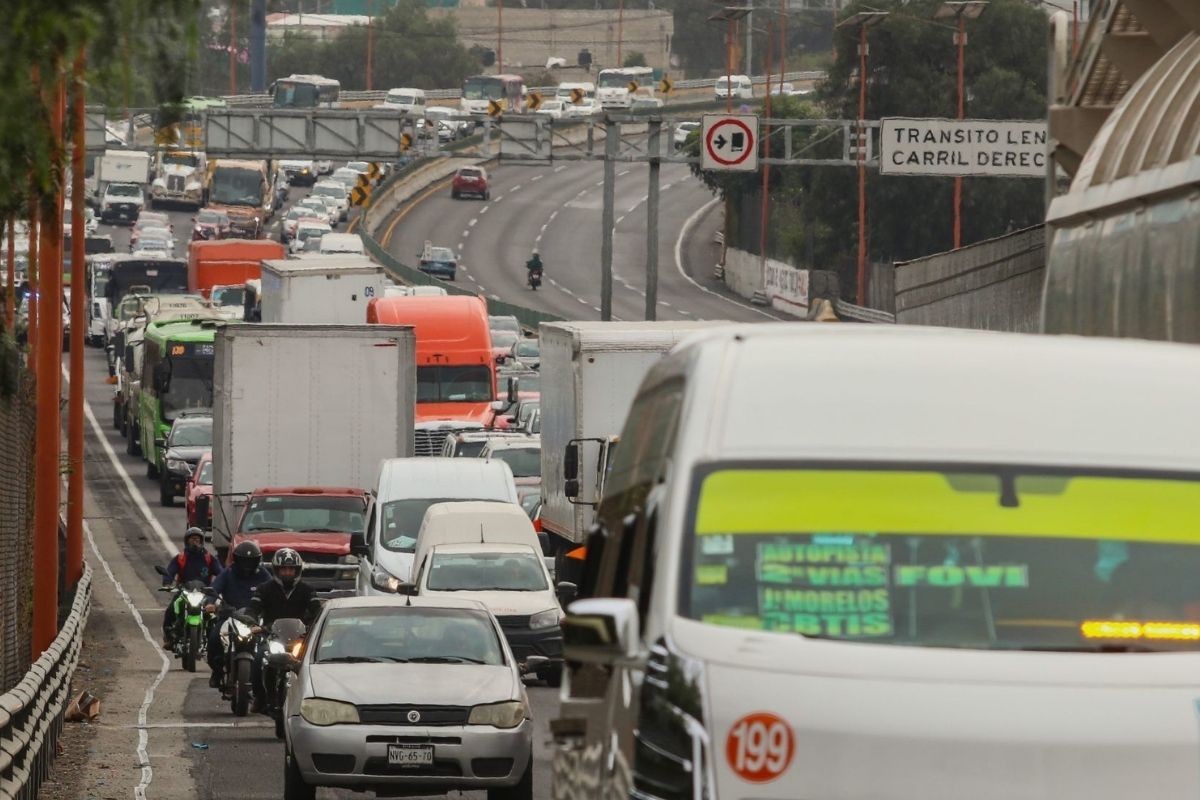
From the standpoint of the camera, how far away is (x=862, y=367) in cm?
704

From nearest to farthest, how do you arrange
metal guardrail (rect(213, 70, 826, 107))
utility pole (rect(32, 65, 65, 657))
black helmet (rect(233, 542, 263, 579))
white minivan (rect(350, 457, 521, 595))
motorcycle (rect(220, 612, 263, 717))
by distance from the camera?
motorcycle (rect(220, 612, 263, 717)) → black helmet (rect(233, 542, 263, 579)) → utility pole (rect(32, 65, 65, 657)) → white minivan (rect(350, 457, 521, 595)) → metal guardrail (rect(213, 70, 826, 107))

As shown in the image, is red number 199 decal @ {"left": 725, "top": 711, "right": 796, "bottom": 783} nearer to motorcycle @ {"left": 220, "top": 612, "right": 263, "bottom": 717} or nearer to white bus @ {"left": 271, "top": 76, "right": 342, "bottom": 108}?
motorcycle @ {"left": 220, "top": 612, "right": 263, "bottom": 717}

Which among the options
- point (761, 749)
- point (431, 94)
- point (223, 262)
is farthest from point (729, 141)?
point (431, 94)

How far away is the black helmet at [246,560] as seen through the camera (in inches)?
885

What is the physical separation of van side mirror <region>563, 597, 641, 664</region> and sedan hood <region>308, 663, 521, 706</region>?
30.0ft

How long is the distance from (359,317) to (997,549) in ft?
158


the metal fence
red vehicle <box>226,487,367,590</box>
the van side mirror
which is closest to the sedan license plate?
the metal fence

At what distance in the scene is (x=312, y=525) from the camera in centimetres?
3222

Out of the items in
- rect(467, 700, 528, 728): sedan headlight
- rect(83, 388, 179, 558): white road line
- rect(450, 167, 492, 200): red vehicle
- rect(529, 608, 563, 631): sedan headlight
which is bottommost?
rect(83, 388, 179, 558): white road line

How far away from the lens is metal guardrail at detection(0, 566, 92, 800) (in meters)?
13.3

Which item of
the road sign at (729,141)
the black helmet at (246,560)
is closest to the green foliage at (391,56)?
the road sign at (729,141)

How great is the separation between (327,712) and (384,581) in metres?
12.0

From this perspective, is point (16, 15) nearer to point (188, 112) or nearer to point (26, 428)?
point (188, 112)

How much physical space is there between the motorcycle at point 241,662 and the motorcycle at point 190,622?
3.87m
